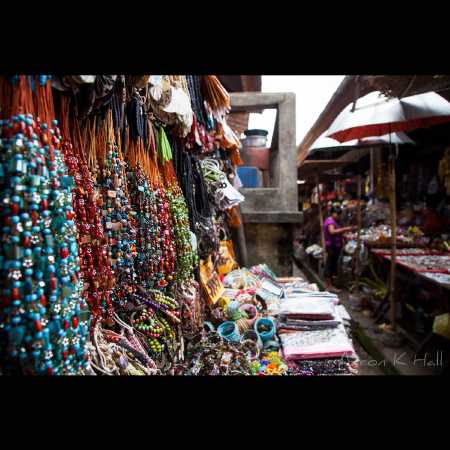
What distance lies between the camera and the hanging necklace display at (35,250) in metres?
0.84

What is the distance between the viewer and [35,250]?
88cm

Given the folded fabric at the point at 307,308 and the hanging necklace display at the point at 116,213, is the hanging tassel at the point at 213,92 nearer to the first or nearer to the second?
the hanging necklace display at the point at 116,213

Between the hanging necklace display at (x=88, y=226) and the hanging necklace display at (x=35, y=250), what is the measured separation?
0.82 ft

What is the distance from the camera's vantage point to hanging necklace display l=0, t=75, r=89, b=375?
2.76ft

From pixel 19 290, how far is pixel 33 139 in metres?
0.37

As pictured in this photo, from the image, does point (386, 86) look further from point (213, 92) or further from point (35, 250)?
point (35, 250)

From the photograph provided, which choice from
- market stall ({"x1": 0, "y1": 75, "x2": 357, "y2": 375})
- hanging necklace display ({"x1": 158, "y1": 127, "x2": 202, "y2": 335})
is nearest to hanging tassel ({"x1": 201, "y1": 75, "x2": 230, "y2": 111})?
market stall ({"x1": 0, "y1": 75, "x2": 357, "y2": 375})

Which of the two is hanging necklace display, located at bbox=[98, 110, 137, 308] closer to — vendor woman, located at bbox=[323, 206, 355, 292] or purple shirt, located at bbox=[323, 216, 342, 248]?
vendor woman, located at bbox=[323, 206, 355, 292]

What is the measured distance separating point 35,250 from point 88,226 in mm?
404

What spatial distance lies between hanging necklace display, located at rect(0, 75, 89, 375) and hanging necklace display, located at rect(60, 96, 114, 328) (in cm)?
25
